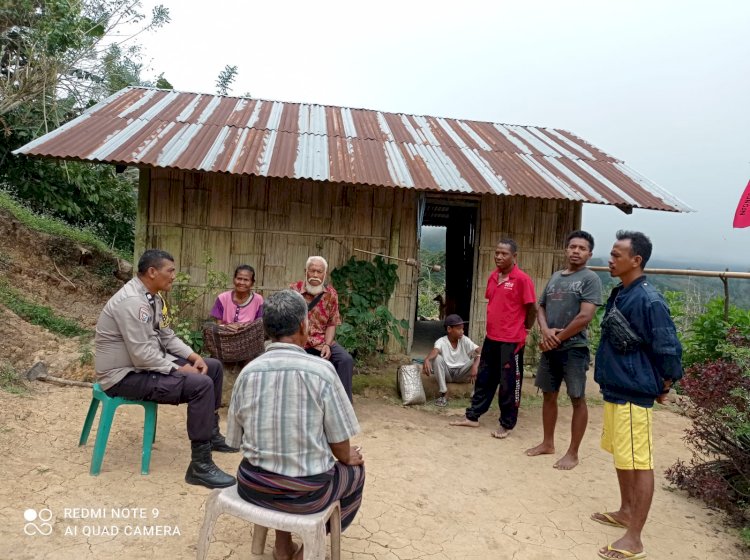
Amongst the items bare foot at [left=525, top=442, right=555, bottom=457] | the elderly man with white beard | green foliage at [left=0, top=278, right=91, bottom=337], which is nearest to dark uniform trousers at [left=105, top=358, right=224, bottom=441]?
the elderly man with white beard

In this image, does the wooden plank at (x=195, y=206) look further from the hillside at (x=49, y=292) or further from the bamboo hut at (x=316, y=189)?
the hillside at (x=49, y=292)

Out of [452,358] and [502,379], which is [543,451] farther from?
[452,358]

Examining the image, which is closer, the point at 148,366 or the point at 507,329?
the point at 148,366

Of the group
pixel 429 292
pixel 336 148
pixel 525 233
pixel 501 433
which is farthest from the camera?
pixel 429 292

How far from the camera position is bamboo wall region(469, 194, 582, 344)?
6441 mm

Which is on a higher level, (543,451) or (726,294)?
(726,294)

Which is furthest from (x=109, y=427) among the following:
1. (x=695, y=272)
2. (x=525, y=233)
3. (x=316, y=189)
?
(x=695, y=272)

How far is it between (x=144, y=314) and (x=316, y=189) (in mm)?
3220

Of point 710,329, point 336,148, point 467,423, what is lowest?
point 467,423

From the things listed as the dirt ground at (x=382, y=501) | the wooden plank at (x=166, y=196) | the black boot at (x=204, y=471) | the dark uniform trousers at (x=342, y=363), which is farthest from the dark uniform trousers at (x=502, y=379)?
the wooden plank at (x=166, y=196)

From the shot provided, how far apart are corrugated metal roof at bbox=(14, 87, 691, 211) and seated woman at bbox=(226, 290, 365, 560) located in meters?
3.39

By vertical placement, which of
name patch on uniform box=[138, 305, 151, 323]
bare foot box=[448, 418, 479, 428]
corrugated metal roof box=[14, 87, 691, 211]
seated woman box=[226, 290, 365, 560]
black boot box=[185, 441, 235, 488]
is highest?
corrugated metal roof box=[14, 87, 691, 211]

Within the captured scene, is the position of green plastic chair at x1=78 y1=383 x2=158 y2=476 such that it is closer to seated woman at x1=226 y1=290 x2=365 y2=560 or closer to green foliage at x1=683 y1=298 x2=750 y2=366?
seated woman at x1=226 y1=290 x2=365 y2=560

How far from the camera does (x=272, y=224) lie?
Answer: 19.9 ft
